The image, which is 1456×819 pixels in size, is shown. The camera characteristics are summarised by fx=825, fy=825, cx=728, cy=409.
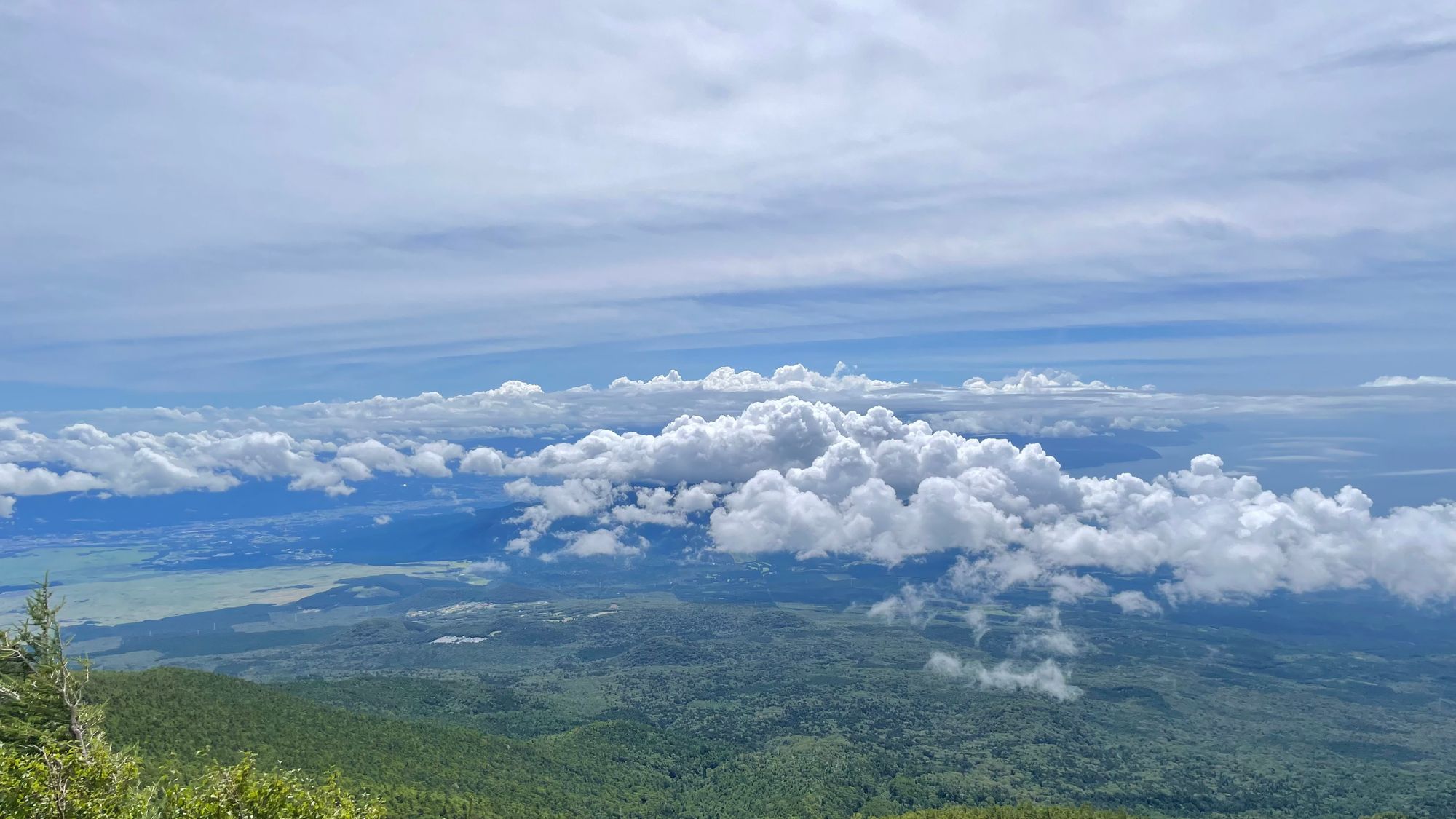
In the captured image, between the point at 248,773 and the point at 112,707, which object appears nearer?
the point at 248,773

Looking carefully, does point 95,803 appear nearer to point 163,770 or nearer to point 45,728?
point 45,728

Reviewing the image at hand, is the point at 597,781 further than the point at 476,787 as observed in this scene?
Yes

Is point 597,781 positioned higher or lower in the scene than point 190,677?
lower

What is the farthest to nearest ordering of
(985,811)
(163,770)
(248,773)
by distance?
(985,811) → (163,770) → (248,773)

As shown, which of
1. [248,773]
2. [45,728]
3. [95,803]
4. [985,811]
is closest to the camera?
[95,803]

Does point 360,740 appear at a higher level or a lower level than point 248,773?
lower

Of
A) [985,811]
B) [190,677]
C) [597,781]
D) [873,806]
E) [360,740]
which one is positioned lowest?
[873,806]

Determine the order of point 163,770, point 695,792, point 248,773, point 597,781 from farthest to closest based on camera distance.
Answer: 1. point 695,792
2. point 597,781
3. point 163,770
4. point 248,773

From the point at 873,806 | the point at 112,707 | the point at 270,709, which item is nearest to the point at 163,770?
the point at 112,707

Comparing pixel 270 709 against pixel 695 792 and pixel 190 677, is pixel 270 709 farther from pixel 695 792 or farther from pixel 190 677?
pixel 695 792

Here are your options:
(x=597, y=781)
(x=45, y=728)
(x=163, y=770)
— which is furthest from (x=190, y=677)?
(x=45, y=728)
